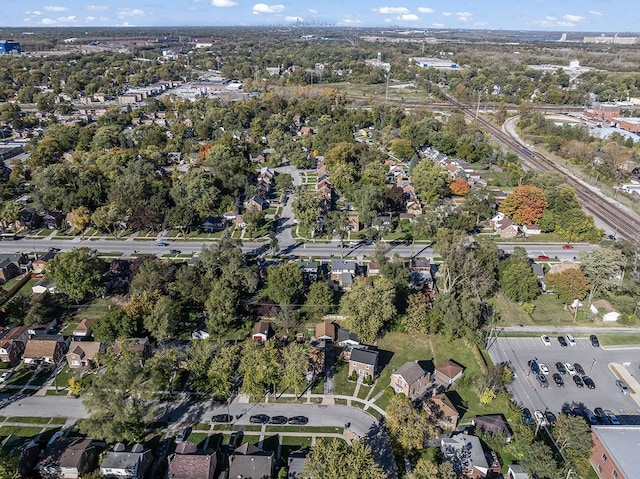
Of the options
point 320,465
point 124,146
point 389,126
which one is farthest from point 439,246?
point 124,146

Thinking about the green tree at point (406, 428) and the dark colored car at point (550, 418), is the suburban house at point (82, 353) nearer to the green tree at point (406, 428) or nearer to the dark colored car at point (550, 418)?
the green tree at point (406, 428)

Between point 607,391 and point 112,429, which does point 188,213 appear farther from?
point 607,391

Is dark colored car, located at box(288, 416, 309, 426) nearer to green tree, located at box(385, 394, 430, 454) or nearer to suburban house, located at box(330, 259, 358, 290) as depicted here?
green tree, located at box(385, 394, 430, 454)

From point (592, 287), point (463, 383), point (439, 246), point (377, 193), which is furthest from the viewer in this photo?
point (377, 193)

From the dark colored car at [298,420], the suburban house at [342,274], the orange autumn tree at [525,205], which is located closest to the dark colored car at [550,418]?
the dark colored car at [298,420]

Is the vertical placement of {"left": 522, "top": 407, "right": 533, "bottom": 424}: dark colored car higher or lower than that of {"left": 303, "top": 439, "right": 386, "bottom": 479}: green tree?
lower

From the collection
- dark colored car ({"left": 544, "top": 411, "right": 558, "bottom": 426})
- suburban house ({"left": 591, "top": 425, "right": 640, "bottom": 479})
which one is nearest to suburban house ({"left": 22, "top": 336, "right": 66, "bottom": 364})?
dark colored car ({"left": 544, "top": 411, "right": 558, "bottom": 426})
